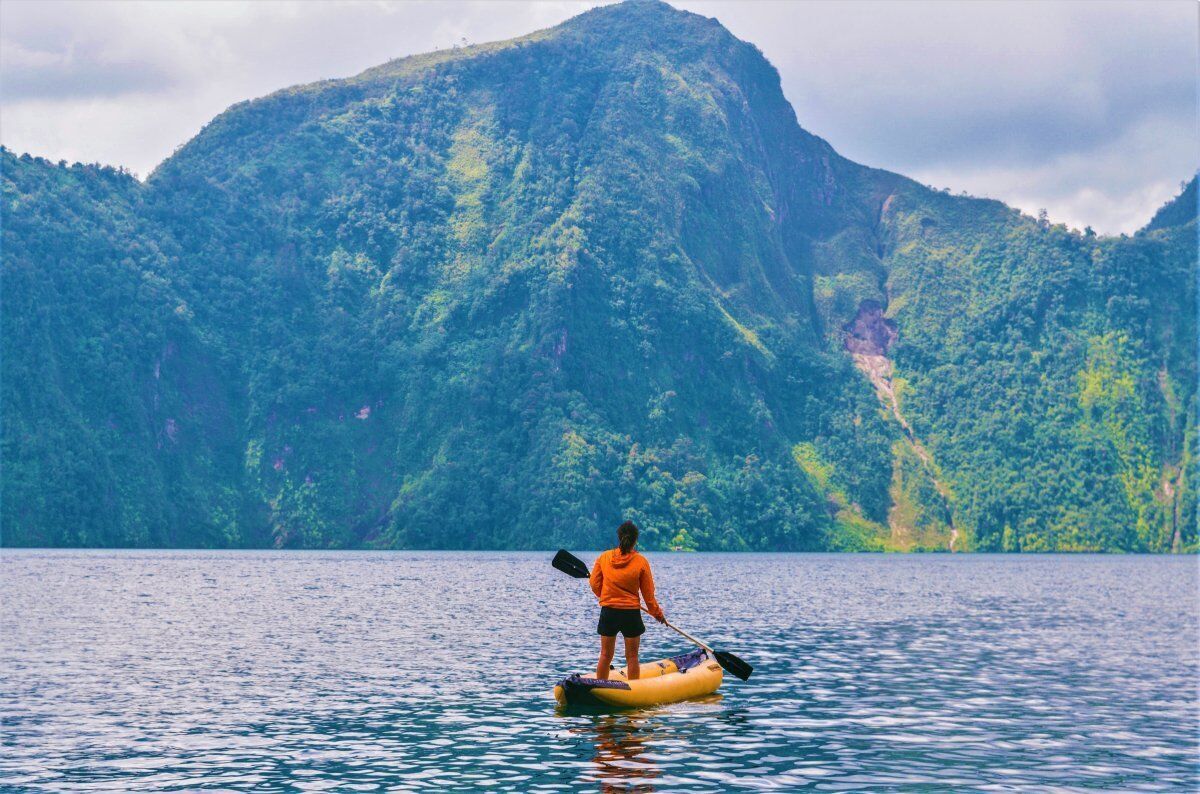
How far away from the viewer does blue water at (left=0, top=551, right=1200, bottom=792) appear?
25.1 metres

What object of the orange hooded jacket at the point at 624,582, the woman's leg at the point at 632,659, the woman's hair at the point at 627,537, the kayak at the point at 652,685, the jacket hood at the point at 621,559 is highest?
the woman's hair at the point at 627,537

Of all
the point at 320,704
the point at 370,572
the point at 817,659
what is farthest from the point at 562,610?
the point at 370,572

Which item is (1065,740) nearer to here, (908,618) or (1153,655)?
(1153,655)

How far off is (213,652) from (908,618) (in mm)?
38098

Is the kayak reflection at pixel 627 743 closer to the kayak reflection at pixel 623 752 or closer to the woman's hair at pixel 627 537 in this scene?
the kayak reflection at pixel 623 752

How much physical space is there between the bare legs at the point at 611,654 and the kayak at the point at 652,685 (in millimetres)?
232

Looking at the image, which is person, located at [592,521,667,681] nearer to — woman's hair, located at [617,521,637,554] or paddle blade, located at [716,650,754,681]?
woman's hair, located at [617,521,637,554]

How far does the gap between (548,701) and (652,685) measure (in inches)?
107

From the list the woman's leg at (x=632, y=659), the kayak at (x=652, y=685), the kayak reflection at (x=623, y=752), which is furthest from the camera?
the woman's leg at (x=632, y=659)

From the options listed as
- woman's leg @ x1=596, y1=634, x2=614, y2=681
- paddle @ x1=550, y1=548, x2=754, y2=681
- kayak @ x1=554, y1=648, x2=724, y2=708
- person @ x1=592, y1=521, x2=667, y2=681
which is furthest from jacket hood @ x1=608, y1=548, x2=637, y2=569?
paddle @ x1=550, y1=548, x2=754, y2=681

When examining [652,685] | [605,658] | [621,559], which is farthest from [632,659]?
[621,559]

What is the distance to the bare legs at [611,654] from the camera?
3328cm

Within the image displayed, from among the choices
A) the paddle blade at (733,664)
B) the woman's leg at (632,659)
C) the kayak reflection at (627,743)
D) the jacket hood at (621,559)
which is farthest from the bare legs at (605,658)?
the paddle blade at (733,664)

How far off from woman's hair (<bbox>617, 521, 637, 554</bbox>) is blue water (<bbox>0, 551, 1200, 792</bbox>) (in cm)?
413
